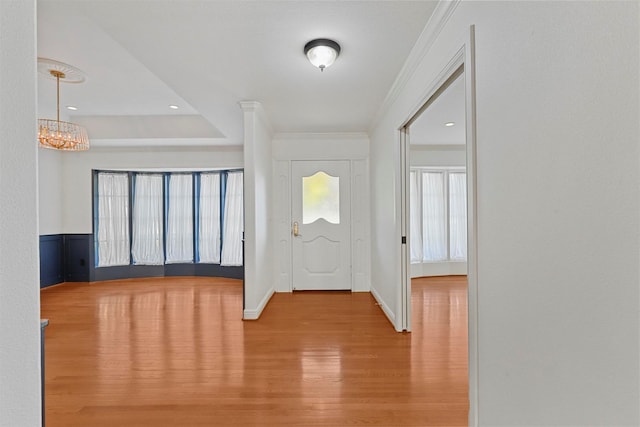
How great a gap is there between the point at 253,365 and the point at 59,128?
3427 mm

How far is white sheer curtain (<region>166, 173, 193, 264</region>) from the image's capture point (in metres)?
6.28

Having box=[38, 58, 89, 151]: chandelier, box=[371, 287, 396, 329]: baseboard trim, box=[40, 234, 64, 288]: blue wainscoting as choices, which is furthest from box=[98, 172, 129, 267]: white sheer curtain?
box=[371, 287, 396, 329]: baseboard trim

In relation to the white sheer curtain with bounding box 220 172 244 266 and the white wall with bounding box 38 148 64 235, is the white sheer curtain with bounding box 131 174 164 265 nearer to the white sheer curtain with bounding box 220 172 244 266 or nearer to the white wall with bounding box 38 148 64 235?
the white wall with bounding box 38 148 64 235

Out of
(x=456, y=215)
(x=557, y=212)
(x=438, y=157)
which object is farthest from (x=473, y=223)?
(x=456, y=215)

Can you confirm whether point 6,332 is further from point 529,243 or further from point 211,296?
point 211,296

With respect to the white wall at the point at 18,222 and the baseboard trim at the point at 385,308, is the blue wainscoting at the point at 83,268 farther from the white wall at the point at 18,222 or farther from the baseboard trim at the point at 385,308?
the white wall at the point at 18,222

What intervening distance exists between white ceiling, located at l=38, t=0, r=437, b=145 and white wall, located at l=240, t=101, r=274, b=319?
233 mm

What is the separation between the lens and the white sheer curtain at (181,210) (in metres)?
6.28

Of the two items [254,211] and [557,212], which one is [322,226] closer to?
[254,211]

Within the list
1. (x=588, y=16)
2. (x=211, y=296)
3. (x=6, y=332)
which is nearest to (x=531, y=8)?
(x=588, y=16)

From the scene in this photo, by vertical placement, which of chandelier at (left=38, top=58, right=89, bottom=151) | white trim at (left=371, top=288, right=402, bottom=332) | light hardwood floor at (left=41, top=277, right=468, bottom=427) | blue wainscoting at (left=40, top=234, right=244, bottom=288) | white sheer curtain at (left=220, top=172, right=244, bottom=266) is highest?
chandelier at (left=38, top=58, right=89, bottom=151)

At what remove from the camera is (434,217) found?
6254 millimetres

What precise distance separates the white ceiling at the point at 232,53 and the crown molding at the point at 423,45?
51 millimetres

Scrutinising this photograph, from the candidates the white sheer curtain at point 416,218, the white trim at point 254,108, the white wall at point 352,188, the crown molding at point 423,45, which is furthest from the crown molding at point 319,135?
the white sheer curtain at point 416,218
